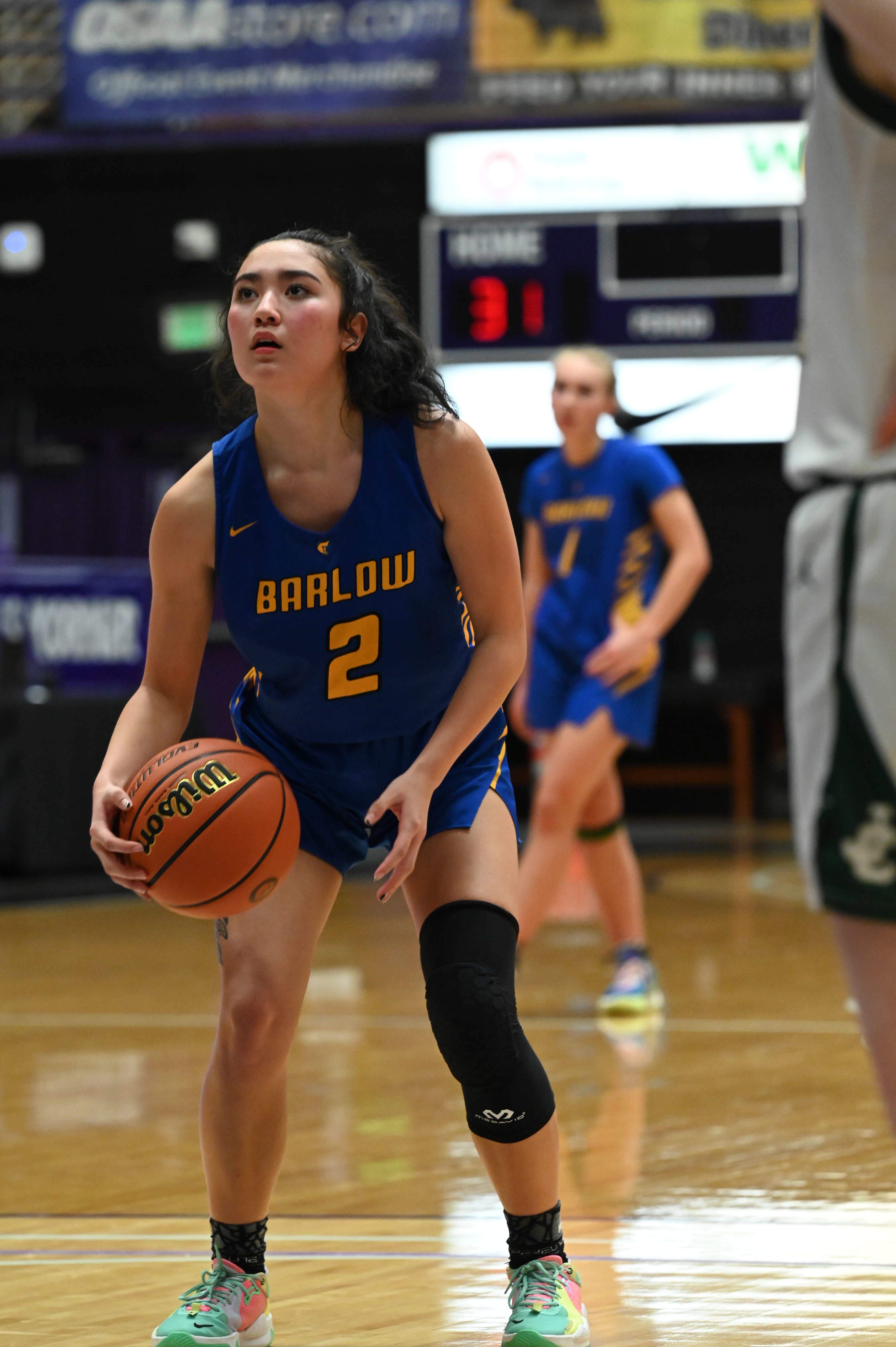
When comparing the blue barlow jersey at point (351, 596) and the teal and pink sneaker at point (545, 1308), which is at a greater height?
the blue barlow jersey at point (351, 596)

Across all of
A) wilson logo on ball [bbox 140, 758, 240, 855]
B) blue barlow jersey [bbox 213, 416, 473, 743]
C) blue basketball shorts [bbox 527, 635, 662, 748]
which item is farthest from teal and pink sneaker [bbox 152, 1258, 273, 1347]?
blue basketball shorts [bbox 527, 635, 662, 748]

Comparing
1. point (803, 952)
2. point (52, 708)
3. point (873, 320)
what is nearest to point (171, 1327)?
point (873, 320)

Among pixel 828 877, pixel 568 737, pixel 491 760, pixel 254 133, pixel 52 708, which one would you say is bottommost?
pixel 52 708

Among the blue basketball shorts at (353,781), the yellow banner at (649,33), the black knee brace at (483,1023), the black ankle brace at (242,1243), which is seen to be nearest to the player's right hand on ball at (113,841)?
the blue basketball shorts at (353,781)

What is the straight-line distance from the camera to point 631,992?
18.1ft

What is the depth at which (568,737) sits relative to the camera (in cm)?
538

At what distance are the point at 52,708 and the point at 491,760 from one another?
625cm

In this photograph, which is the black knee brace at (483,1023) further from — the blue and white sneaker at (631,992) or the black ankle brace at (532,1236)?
the blue and white sneaker at (631,992)

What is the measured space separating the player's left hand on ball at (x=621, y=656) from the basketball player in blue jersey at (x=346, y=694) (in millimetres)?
2616

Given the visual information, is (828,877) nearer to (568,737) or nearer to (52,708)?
(568,737)

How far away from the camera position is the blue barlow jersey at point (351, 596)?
2.63 meters

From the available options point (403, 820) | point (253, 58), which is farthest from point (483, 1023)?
point (253, 58)

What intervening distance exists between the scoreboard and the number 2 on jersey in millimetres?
7789

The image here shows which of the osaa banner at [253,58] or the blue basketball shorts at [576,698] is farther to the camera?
the osaa banner at [253,58]
